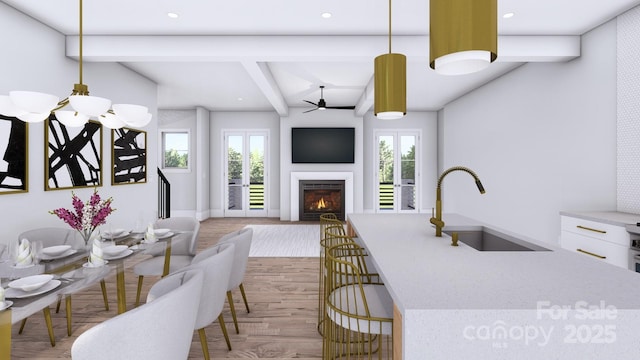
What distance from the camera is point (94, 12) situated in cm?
288

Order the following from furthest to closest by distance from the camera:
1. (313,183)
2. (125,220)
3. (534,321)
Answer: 1. (313,183)
2. (125,220)
3. (534,321)

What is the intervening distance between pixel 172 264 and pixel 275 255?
6.30 ft

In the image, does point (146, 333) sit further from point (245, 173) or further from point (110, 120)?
point (245, 173)

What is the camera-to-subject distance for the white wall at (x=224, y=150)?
7.74 m

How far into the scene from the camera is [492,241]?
209 centimetres

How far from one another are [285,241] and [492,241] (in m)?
3.73

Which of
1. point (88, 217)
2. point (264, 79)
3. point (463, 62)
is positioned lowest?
point (88, 217)

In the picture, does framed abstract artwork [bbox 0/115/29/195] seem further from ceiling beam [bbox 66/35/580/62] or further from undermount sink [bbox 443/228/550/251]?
undermount sink [bbox 443/228/550/251]

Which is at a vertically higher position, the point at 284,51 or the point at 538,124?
the point at 284,51

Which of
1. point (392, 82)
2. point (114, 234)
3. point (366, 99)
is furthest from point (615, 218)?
point (114, 234)

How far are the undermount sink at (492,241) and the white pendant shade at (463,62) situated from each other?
3.36ft

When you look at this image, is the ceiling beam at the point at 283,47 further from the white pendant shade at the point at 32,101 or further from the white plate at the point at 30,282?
the white plate at the point at 30,282

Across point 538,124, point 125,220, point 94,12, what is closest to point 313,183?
point 125,220

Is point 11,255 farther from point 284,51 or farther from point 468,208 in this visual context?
point 468,208
